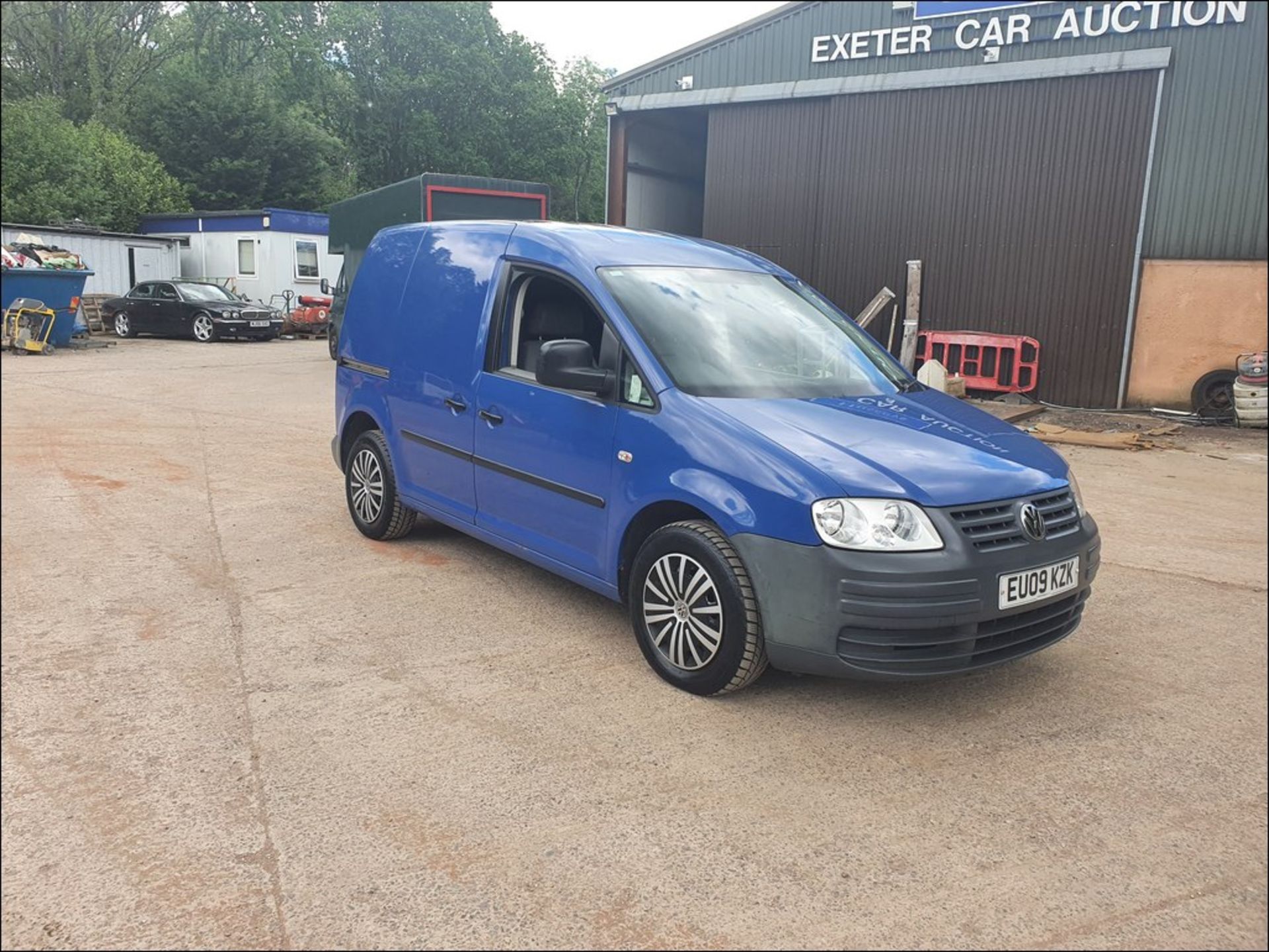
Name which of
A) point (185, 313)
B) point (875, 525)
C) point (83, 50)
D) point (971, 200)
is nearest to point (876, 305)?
point (971, 200)

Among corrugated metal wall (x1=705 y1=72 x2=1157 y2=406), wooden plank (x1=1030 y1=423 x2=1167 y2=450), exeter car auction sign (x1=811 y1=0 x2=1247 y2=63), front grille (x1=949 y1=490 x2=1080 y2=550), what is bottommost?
wooden plank (x1=1030 y1=423 x2=1167 y2=450)

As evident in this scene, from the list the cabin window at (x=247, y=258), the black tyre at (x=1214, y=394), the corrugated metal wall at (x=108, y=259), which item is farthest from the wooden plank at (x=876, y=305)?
the cabin window at (x=247, y=258)

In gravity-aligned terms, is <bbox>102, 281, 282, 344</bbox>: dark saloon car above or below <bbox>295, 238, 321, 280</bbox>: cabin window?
below

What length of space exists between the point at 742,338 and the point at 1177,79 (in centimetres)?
429

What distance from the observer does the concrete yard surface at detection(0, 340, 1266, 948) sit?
235cm

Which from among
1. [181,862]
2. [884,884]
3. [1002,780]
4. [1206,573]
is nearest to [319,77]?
[181,862]

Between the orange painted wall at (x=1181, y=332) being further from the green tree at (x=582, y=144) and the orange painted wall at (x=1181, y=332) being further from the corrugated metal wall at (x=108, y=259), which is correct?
the corrugated metal wall at (x=108, y=259)

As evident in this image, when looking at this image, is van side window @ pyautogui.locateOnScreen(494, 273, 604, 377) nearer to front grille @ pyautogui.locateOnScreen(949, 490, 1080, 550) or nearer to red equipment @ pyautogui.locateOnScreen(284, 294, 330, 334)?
front grille @ pyautogui.locateOnScreen(949, 490, 1080, 550)

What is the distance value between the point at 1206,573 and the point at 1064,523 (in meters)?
2.40

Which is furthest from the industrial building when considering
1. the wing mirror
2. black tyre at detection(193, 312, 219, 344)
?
black tyre at detection(193, 312, 219, 344)

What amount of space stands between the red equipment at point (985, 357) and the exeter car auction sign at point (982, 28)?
12.9 ft

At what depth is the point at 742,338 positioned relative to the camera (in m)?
4.36

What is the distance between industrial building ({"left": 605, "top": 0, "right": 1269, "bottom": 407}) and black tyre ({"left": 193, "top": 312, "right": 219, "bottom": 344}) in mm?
10999

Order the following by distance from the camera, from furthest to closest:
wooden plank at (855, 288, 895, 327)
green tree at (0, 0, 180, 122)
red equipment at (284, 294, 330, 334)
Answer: red equipment at (284, 294, 330, 334) < wooden plank at (855, 288, 895, 327) < green tree at (0, 0, 180, 122)
